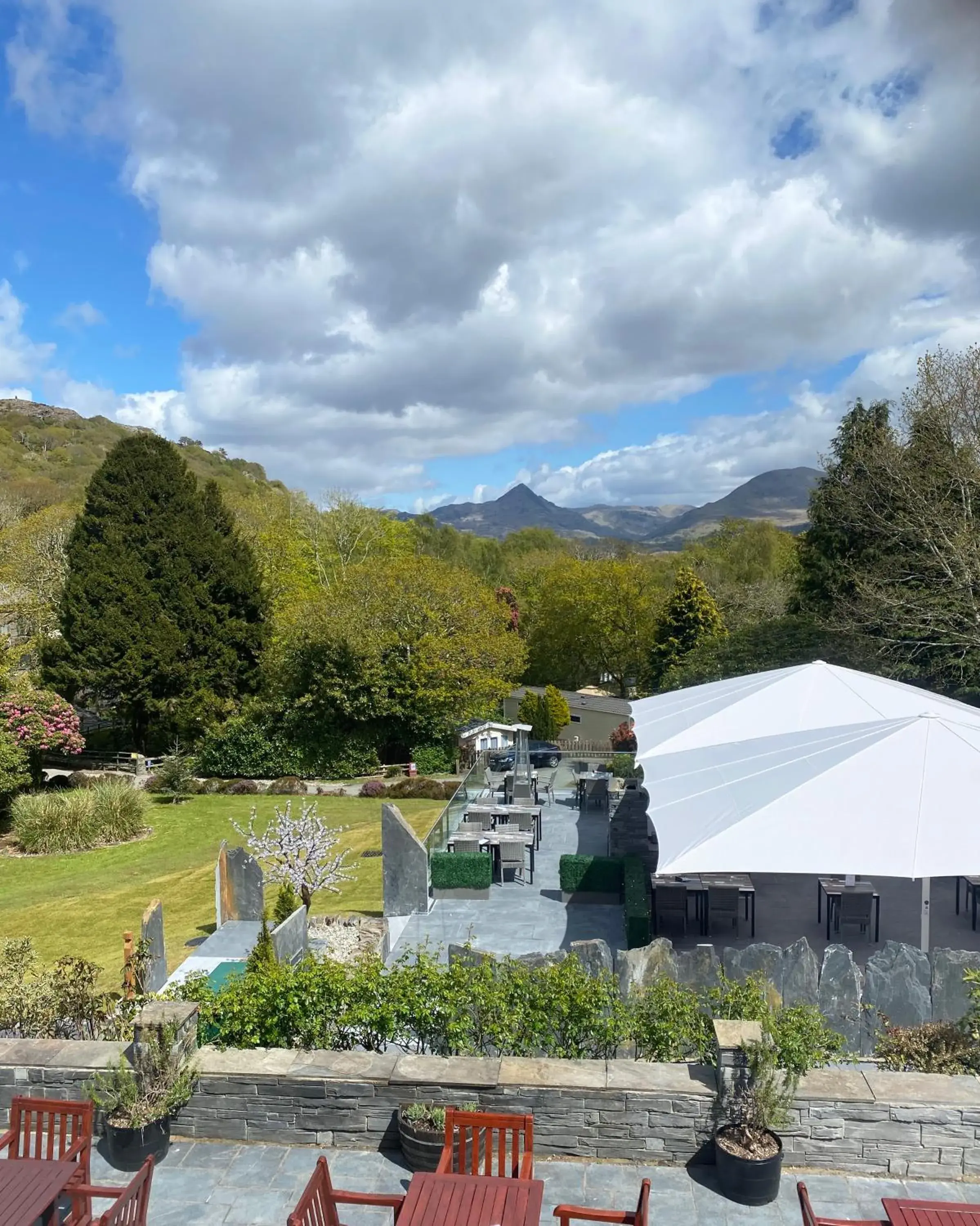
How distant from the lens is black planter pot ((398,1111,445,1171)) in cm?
545

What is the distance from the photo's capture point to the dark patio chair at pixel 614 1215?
4.26m

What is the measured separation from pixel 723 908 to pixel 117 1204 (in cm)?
823

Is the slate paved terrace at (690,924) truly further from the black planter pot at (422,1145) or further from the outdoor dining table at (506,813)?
the black planter pot at (422,1145)

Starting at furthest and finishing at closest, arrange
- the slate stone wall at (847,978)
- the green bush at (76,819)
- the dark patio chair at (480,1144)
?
the green bush at (76,819) < the slate stone wall at (847,978) < the dark patio chair at (480,1144)

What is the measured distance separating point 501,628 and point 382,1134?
24537mm

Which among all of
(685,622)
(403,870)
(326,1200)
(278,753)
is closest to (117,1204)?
(326,1200)

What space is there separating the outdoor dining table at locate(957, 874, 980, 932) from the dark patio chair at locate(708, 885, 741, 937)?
290cm

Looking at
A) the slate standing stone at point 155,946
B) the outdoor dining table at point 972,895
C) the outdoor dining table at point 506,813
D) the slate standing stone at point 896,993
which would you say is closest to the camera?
the slate standing stone at point 896,993

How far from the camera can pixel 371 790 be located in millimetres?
25391

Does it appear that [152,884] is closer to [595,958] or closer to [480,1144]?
[595,958]

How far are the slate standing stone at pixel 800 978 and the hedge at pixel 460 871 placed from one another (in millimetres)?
6180

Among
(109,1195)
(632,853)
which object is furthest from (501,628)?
(109,1195)

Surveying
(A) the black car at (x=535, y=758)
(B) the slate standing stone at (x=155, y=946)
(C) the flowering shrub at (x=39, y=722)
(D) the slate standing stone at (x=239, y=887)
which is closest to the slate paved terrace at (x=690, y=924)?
(D) the slate standing stone at (x=239, y=887)

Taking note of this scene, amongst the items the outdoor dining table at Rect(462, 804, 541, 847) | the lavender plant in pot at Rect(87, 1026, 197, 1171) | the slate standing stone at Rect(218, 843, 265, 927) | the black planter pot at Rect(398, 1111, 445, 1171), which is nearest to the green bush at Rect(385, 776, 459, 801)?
the outdoor dining table at Rect(462, 804, 541, 847)
